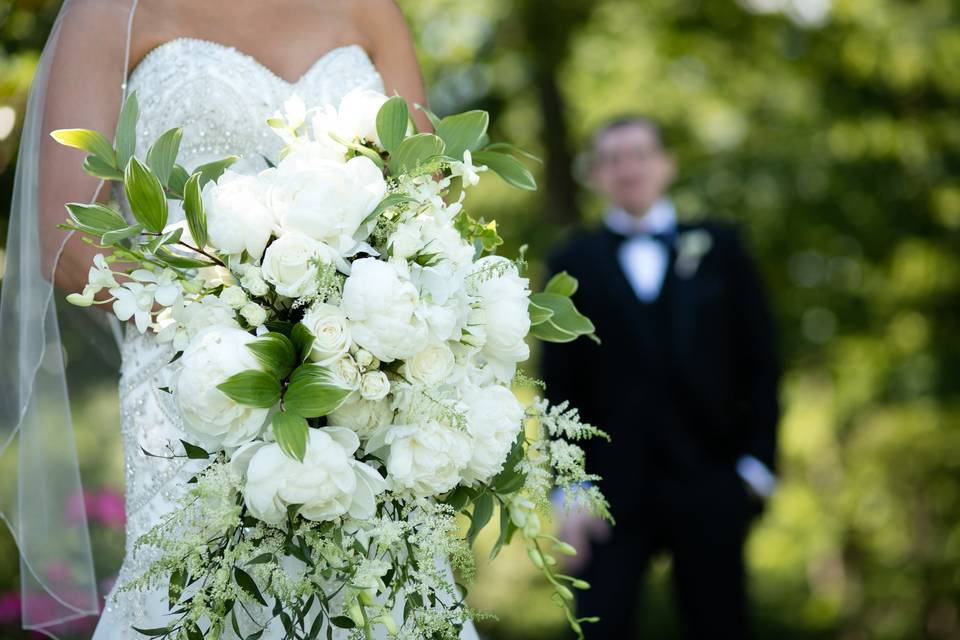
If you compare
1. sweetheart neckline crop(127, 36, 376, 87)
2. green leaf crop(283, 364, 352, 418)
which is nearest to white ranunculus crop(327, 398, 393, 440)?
green leaf crop(283, 364, 352, 418)

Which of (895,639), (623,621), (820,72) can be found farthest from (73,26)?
(895,639)

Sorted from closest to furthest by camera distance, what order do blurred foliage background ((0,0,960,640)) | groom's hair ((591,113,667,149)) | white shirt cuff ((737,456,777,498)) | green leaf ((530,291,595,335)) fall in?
green leaf ((530,291,595,335)) < white shirt cuff ((737,456,777,498)) < groom's hair ((591,113,667,149)) < blurred foliage background ((0,0,960,640))

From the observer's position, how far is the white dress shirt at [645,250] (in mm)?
4758

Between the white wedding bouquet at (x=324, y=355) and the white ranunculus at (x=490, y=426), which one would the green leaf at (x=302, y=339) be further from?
the white ranunculus at (x=490, y=426)

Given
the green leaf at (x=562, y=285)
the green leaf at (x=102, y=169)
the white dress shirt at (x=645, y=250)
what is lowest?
the white dress shirt at (x=645, y=250)

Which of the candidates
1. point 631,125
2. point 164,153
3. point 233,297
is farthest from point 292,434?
point 631,125

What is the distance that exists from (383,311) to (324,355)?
0.44 feet

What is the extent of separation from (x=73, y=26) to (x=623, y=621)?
3.09 metres

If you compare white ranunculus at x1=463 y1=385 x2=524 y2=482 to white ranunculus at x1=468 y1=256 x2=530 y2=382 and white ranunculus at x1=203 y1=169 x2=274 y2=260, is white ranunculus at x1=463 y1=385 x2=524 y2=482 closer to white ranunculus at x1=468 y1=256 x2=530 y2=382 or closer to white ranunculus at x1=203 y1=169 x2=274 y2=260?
white ranunculus at x1=468 y1=256 x2=530 y2=382

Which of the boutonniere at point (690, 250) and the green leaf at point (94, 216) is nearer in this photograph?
the green leaf at point (94, 216)

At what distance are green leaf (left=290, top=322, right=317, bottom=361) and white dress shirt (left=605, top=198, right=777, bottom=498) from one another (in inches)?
114

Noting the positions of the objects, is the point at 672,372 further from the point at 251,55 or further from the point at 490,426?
the point at 490,426

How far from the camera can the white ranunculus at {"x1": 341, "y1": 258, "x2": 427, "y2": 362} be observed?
1904 millimetres

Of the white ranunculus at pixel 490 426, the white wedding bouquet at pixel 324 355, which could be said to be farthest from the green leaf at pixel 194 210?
the white ranunculus at pixel 490 426
